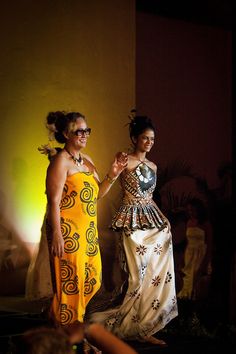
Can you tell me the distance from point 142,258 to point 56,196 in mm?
840

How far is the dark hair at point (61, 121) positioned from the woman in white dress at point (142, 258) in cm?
57

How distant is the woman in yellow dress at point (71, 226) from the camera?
3838 mm

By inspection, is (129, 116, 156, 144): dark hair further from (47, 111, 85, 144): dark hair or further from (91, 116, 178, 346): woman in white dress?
(47, 111, 85, 144): dark hair

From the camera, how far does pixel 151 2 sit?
6656 millimetres

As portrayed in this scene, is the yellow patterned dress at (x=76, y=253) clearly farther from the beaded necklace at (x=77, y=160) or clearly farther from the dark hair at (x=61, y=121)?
the dark hair at (x=61, y=121)

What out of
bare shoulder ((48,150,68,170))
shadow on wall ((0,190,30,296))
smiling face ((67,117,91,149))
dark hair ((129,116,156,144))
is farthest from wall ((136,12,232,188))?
bare shoulder ((48,150,68,170))

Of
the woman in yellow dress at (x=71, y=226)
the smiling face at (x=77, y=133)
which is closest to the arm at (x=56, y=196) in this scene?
the woman in yellow dress at (x=71, y=226)

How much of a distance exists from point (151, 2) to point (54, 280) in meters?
3.82

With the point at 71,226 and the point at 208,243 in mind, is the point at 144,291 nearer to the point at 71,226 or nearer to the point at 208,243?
the point at 71,226

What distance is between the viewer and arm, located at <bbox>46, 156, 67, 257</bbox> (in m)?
3.79

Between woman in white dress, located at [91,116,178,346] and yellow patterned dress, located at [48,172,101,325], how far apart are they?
0.37 m

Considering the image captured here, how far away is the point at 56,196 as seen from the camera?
3824mm

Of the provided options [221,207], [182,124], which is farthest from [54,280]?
[182,124]

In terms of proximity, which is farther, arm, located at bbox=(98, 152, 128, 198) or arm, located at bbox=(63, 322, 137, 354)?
arm, located at bbox=(98, 152, 128, 198)
